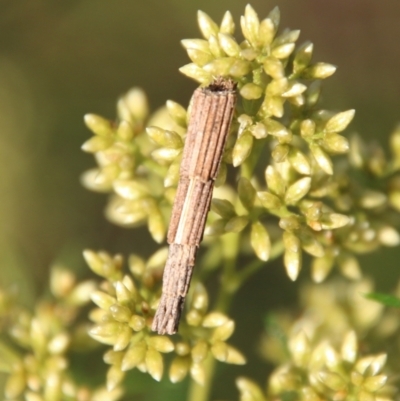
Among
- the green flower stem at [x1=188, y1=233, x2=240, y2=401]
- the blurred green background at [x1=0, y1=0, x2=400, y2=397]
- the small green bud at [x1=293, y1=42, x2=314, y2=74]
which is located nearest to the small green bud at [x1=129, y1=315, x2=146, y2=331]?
the green flower stem at [x1=188, y1=233, x2=240, y2=401]

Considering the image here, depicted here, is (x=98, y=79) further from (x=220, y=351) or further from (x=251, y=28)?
(x=220, y=351)

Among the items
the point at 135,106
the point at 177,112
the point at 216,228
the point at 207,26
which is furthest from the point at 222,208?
the point at 135,106

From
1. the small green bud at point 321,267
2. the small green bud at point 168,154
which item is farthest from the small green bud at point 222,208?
the small green bud at point 321,267

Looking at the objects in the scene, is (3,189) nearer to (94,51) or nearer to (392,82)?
(94,51)

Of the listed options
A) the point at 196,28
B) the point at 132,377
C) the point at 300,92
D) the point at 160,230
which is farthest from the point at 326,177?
the point at 196,28

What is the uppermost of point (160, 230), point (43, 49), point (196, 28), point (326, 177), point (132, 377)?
point (196, 28)

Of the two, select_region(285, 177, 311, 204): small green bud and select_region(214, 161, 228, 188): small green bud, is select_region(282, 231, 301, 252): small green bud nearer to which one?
select_region(285, 177, 311, 204): small green bud
